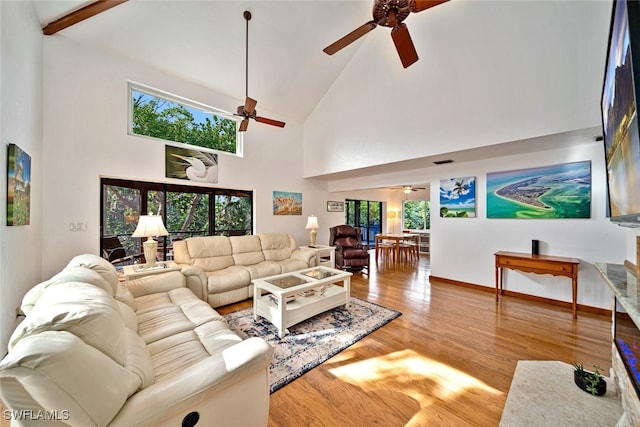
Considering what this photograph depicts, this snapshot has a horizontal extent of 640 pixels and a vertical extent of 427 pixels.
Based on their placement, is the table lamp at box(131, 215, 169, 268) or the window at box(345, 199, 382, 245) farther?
the window at box(345, 199, 382, 245)

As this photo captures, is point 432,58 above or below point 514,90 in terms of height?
above

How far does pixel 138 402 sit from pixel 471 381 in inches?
86.7

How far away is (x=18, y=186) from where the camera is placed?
2.10 m

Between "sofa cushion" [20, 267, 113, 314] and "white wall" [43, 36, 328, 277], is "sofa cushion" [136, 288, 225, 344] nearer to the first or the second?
"sofa cushion" [20, 267, 113, 314]

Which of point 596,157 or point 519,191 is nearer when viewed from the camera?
point 596,157

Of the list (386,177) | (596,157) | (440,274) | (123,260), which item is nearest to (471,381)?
(440,274)

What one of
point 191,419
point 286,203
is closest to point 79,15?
point 191,419

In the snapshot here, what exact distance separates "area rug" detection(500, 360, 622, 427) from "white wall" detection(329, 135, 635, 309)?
1962 mm

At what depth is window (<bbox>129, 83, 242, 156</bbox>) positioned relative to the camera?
3.89 m

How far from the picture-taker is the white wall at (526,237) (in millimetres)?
3135

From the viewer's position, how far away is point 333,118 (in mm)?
5516

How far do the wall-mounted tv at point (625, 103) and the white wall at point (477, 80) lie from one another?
1.79 meters

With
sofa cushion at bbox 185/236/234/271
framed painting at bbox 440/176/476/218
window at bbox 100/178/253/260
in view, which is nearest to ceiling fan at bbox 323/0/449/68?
framed painting at bbox 440/176/476/218

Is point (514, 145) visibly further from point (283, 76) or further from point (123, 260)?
point (123, 260)
